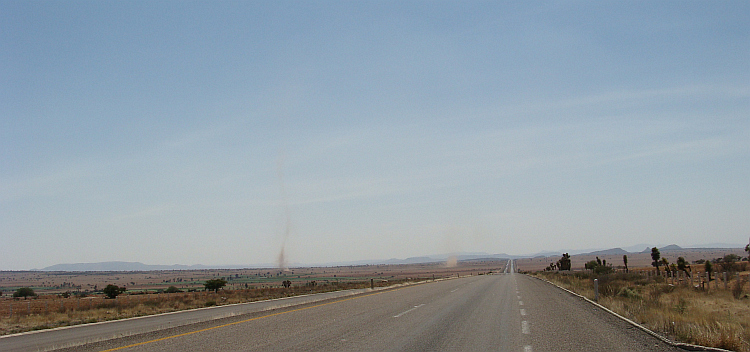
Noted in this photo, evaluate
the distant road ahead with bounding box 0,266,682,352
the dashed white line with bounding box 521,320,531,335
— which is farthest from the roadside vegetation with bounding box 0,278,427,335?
the dashed white line with bounding box 521,320,531,335

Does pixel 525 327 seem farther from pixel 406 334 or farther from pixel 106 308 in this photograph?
pixel 106 308

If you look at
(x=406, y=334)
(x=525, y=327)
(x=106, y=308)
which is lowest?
(x=106, y=308)

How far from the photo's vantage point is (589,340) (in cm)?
1212

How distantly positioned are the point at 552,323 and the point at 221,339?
9.65 metres

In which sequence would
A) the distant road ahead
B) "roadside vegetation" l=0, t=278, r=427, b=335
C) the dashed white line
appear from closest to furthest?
1. the distant road ahead
2. the dashed white line
3. "roadside vegetation" l=0, t=278, r=427, b=335

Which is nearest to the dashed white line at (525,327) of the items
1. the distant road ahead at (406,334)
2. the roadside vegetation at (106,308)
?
the distant road ahead at (406,334)

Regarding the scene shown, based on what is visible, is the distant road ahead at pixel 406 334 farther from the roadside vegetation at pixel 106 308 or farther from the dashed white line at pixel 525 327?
the roadside vegetation at pixel 106 308

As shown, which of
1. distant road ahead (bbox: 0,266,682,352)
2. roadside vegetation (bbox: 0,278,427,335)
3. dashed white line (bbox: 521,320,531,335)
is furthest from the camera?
roadside vegetation (bbox: 0,278,427,335)

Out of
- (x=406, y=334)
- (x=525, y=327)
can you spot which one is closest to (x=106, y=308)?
(x=406, y=334)

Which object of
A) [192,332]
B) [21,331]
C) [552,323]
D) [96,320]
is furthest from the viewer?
[96,320]

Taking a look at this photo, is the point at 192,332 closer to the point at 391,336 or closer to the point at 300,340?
the point at 300,340

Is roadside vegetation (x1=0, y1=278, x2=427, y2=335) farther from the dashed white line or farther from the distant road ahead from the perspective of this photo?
the dashed white line

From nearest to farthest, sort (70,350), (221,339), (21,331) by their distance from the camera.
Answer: (70,350), (221,339), (21,331)

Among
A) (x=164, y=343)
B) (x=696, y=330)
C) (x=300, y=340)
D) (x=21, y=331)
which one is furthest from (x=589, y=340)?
(x=21, y=331)
